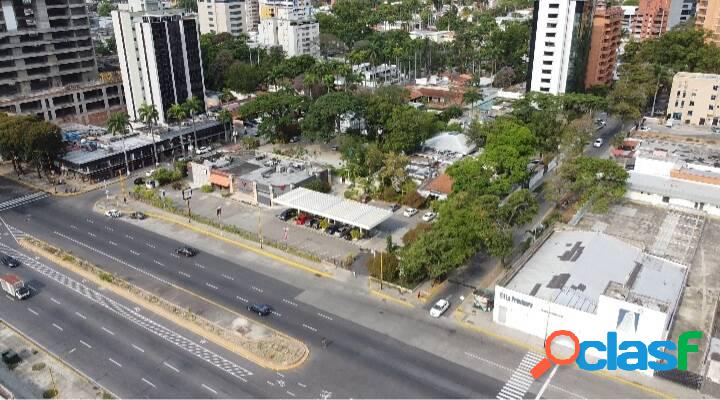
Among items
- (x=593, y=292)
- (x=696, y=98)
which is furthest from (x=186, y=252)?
(x=696, y=98)

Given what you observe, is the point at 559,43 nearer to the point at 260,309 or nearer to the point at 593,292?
the point at 593,292

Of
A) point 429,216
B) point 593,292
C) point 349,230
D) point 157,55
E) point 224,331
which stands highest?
point 157,55

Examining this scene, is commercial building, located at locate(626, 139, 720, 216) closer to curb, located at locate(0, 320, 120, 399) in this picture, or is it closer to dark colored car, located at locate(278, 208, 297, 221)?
dark colored car, located at locate(278, 208, 297, 221)

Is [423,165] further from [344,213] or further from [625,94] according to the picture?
[625,94]

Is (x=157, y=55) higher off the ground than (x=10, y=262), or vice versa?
(x=157, y=55)

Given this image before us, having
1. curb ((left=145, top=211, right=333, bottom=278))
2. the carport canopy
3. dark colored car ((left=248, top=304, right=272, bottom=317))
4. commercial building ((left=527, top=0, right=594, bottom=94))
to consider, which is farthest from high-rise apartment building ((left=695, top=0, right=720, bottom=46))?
dark colored car ((left=248, top=304, right=272, bottom=317))
